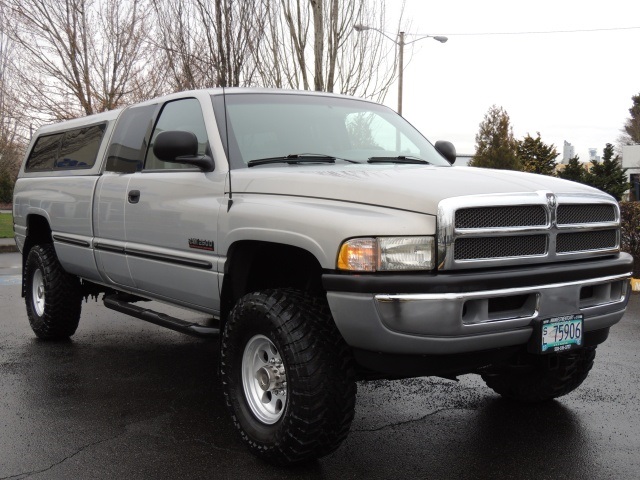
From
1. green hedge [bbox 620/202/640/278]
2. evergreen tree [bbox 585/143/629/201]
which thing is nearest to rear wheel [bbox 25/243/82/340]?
green hedge [bbox 620/202/640/278]

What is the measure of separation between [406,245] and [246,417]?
1.34 meters

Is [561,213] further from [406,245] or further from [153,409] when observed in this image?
[153,409]

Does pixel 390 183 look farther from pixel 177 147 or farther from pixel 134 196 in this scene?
pixel 134 196

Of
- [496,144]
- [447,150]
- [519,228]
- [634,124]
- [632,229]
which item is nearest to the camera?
[519,228]

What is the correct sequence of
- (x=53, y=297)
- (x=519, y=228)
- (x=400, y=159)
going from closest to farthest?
(x=519, y=228)
(x=400, y=159)
(x=53, y=297)

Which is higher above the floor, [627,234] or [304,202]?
[304,202]

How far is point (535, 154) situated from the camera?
111 feet

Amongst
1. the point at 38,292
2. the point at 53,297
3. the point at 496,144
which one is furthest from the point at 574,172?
the point at 53,297

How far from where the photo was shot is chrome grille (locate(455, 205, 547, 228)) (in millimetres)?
3316

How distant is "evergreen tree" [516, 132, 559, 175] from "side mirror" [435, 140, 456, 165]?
92.1ft

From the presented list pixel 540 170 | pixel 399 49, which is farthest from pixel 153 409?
pixel 540 170

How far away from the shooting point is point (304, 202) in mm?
3654

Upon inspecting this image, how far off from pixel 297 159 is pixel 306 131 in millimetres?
383

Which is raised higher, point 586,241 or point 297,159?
point 297,159
